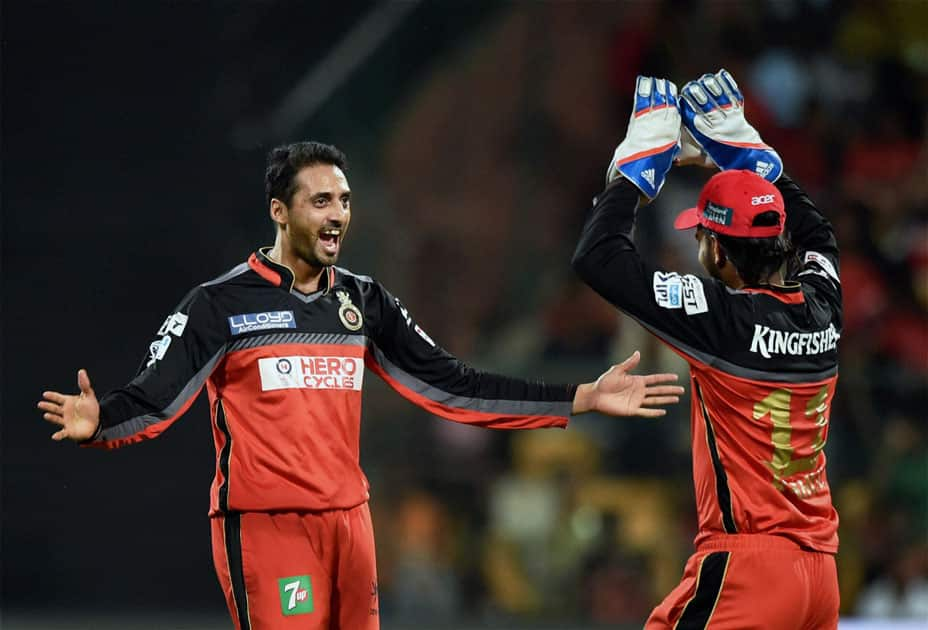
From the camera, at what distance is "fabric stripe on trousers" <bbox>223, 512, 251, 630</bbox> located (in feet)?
13.3

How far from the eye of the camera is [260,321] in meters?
4.11

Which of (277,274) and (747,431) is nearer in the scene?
(747,431)

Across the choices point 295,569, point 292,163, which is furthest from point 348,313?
point 295,569

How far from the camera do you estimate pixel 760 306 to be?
3768 mm

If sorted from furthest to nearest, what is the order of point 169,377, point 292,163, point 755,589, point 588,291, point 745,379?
point 588,291
point 292,163
point 169,377
point 745,379
point 755,589

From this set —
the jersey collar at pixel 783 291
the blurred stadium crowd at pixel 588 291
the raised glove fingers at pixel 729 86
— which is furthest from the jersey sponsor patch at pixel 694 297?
the blurred stadium crowd at pixel 588 291

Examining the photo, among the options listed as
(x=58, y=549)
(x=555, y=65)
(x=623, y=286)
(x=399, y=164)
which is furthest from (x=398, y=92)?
(x=623, y=286)

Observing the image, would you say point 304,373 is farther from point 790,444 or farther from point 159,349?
point 790,444

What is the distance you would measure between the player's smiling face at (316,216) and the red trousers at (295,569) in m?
0.83

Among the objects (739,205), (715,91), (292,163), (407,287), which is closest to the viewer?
(739,205)

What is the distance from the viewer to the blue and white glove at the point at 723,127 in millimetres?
4203

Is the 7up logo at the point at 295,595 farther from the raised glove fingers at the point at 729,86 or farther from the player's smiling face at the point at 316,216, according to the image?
the raised glove fingers at the point at 729,86

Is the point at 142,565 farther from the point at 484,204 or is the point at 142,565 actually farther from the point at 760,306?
the point at 760,306

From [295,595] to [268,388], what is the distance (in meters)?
0.64
